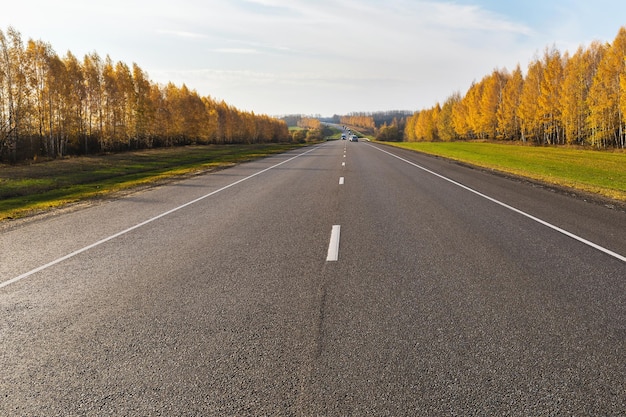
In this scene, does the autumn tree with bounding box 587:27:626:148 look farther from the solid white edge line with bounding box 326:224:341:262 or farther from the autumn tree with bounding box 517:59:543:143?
the solid white edge line with bounding box 326:224:341:262

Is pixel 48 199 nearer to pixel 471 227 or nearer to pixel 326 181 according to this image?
pixel 326 181

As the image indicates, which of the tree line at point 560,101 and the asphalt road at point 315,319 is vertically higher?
the tree line at point 560,101

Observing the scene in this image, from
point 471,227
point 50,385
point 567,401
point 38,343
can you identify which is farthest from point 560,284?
point 38,343

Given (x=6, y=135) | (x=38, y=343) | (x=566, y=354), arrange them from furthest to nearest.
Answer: (x=6, y=135), (x=38, y=343), (x=566, y=354)

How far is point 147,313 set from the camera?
13.1 feet

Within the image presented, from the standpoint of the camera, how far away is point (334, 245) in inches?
252

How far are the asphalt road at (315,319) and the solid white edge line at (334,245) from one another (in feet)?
0.15

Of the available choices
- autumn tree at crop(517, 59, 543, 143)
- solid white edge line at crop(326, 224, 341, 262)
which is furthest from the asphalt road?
autumn tree at crop(517, 59, 543, 143)

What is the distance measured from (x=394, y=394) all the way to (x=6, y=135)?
39.3 meters

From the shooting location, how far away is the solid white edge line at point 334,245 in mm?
5739

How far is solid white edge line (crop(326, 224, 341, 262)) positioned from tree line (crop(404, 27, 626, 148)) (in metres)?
44.8

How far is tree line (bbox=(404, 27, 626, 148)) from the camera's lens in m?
43.7

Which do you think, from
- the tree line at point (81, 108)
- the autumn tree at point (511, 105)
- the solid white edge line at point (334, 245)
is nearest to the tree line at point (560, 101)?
the autumn tree at point (511, 105)

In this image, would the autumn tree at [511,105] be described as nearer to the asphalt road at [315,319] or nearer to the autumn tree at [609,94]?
the autumn tree at [609,94]
